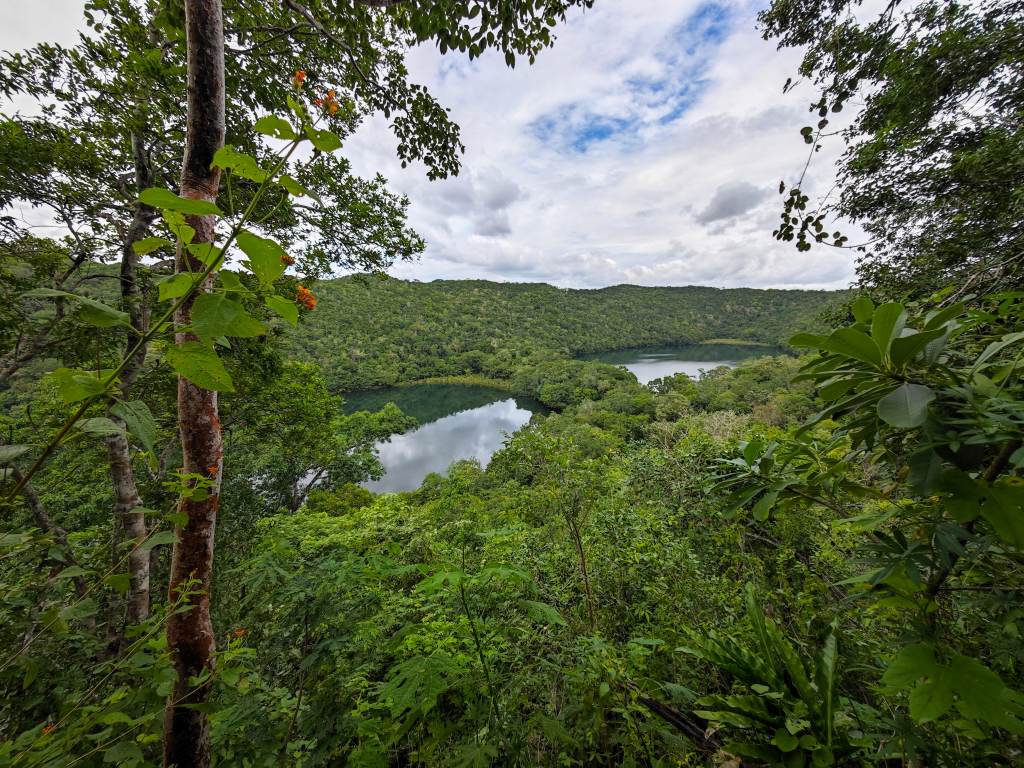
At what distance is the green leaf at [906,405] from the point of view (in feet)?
1.97

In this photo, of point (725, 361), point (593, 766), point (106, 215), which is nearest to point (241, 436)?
point (106, 215)

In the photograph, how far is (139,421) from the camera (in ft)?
1.93

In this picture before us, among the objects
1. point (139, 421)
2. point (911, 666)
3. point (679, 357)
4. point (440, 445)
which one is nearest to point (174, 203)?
point (139, 421)

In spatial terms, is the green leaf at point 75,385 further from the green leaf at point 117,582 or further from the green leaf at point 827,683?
the green leaf at point 827,683

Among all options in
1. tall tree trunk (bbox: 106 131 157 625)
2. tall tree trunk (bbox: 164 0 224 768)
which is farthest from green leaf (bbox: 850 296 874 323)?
tall tree trunk (bbox: 106 131 157 625)

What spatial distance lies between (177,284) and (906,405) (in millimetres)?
1251

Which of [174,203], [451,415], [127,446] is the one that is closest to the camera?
[174,203]

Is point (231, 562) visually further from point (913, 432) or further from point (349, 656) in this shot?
point (913, 432)

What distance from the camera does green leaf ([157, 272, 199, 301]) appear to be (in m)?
0.55

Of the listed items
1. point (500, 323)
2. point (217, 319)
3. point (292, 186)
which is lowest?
point (217, 319)

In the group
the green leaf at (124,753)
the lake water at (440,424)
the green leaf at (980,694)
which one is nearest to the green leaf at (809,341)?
the green leaf at (980,694)

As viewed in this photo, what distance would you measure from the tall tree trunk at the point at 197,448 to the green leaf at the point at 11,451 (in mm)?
680

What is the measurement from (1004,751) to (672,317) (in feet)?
311

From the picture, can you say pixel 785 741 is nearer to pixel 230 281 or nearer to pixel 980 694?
pixel 980 694
